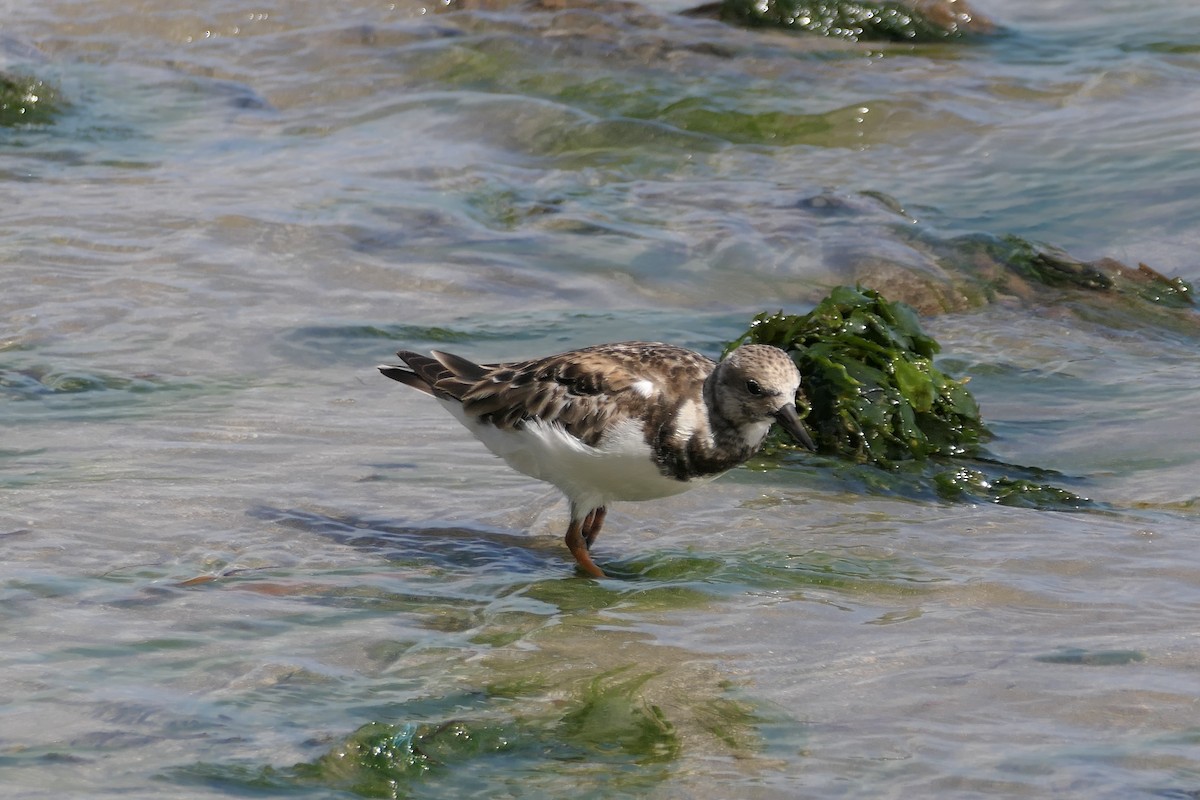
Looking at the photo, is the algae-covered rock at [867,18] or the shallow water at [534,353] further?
the algae-covered rock at [867,18]

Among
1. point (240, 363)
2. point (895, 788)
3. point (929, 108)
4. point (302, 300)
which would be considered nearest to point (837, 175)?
point (929, 108)

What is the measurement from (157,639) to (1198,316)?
5.92m

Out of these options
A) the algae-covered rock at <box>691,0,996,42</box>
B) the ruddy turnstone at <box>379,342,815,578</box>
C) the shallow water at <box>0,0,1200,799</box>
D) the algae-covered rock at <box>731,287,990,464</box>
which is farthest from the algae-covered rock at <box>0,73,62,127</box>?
the ruddy turnstone at <box>379,342,815,578</box>

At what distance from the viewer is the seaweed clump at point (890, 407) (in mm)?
5906

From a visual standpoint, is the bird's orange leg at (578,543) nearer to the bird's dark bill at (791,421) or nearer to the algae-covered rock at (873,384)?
the bird's dark bill at (791,421)

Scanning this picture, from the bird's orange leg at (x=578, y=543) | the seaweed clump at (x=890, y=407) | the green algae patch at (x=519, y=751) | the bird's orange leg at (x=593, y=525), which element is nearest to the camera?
the green algae patch at (x=519, y=751)

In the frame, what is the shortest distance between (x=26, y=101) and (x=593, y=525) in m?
Answer: 7.13

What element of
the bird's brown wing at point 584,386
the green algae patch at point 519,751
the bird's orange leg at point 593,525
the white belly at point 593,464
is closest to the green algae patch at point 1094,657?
the green algae patch at point 519,751

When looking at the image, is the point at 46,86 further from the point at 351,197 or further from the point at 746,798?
the point at 746,798

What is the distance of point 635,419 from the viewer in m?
4.89

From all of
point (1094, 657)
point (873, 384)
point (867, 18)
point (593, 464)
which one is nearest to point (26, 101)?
point (867, 18)

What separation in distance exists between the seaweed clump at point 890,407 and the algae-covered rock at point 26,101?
6.18 m

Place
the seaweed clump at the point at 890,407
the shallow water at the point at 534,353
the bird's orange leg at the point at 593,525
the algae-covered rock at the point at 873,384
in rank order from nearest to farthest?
the shallow water at the point at 534,353 < the bird's orange leg at the point at 593,525 < the seaweed clump at the point at 890,407 < the algae-covered rock at the point at 873,384

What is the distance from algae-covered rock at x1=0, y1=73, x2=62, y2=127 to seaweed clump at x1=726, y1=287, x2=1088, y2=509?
243 inches
